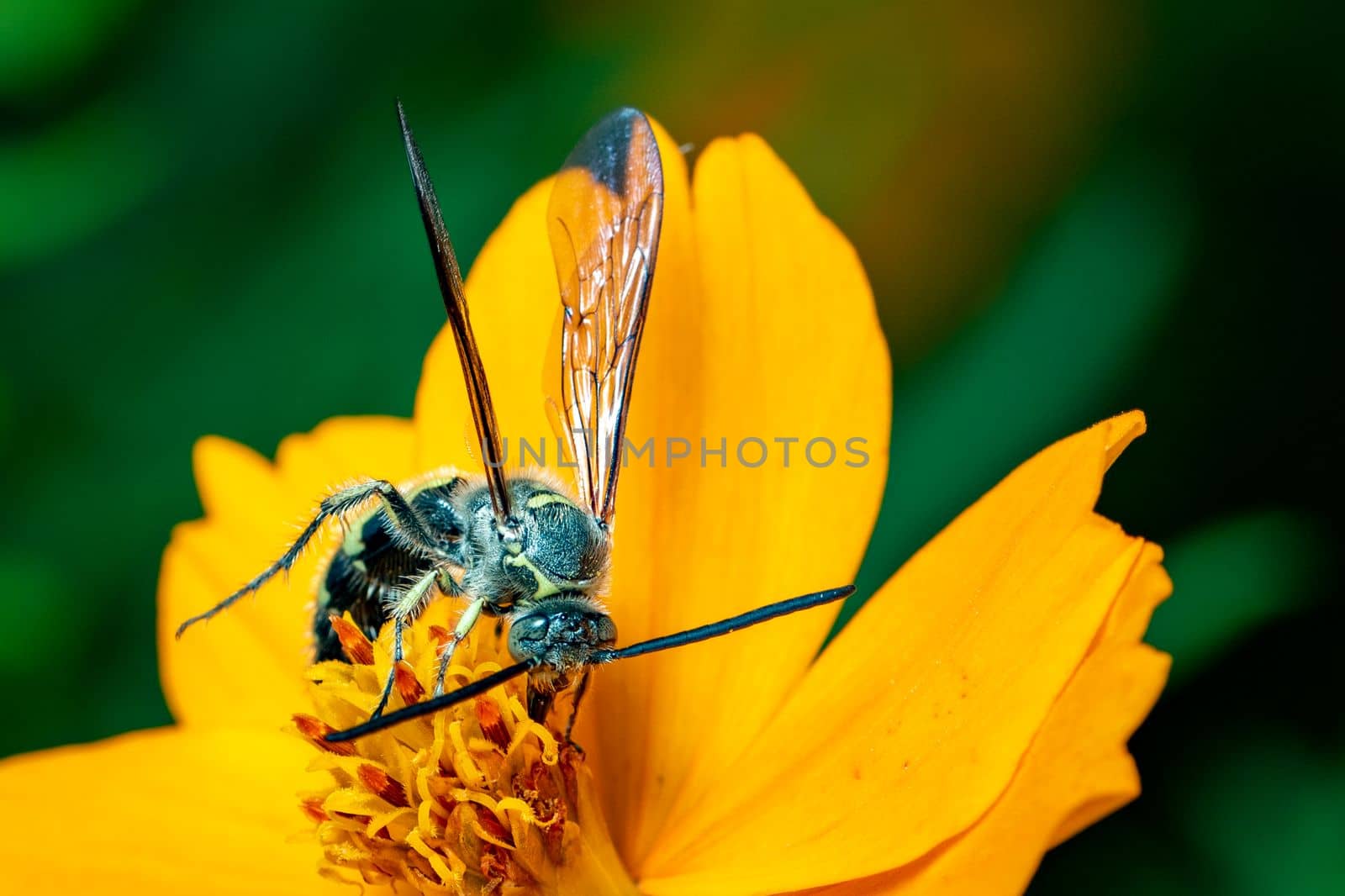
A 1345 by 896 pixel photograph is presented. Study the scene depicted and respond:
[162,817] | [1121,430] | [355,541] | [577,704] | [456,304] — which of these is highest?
[456,304]

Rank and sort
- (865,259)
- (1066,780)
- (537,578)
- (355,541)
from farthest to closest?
(865,259)
(355,541)
(537,578)
(1066,780)

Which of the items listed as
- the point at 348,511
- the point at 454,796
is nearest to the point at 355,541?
the point at 348,511

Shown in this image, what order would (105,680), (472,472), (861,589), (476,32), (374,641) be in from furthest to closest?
1. (476,32)
2. (105,680)
3. (861,589)
4. (472,472)
5. (374,641)

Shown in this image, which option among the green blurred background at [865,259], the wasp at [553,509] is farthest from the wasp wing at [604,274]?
the green blurred background at [865,259]

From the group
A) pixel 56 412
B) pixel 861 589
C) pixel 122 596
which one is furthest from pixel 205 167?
pixel 861 589

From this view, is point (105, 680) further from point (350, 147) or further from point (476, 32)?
point (476, 32)

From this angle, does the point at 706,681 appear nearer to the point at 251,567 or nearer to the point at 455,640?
the point at 455,640

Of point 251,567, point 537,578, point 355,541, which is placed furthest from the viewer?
point 251,567
